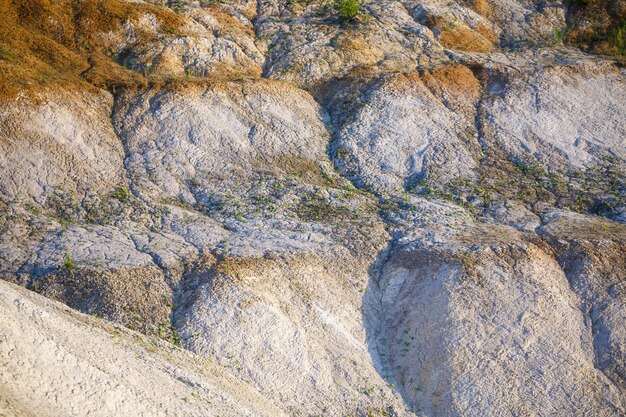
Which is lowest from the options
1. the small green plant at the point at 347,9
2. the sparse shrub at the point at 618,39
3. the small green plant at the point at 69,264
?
the small green plant at the point at 69,264

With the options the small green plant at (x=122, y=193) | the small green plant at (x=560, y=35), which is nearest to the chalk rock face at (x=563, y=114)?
the small green plant at (x=560, y=35)

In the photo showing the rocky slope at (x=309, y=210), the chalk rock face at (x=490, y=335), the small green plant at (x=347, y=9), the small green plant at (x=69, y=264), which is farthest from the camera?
the small green plant at (x=347, y=9)

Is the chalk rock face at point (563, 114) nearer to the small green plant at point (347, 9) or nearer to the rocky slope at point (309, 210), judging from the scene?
the rocky slope at point (309, 210)

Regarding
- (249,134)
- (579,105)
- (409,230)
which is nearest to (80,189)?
(249,134)

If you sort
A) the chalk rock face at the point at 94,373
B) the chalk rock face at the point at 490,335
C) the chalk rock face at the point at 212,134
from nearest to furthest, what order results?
the chalk rock face at the point at 94,373
the chalk rock face at the point at 490,335
the chalk rock face at the point at 212,134

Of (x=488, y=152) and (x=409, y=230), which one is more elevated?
(x=488, y=152)

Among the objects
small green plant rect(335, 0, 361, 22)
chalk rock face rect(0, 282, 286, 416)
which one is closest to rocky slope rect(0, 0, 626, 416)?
chalk rock face rect(0, 282, 286, 416)

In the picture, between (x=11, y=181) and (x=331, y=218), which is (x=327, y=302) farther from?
(x=11, y=181)
